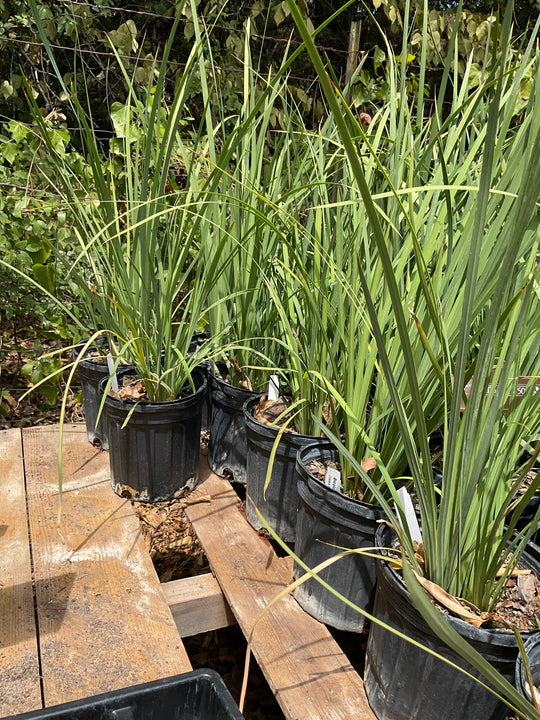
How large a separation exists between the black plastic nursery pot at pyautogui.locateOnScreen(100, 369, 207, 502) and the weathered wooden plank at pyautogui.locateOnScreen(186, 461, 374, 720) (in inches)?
3.9

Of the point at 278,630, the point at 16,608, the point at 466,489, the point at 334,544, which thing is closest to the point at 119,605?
the point at 16,608

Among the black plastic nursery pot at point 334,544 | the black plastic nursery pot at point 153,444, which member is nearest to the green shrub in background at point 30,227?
the black plastic nursery pot at point 153,444

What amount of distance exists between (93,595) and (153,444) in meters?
0.37

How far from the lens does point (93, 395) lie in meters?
1.61

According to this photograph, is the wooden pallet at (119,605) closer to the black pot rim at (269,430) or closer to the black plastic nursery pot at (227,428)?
the black plastic nursery pot at (227,428)

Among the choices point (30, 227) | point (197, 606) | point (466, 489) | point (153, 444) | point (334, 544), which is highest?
point (466, 489)

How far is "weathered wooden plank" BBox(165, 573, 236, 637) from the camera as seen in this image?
42.6 inches

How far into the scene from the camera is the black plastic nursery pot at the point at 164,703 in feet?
1.91

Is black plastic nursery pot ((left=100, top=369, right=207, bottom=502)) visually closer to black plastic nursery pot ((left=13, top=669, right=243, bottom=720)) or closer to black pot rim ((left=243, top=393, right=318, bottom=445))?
black pot rim ((left=243, top=393, right=318, bottom=445))

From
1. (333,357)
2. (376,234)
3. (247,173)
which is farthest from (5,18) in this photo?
(376,234)

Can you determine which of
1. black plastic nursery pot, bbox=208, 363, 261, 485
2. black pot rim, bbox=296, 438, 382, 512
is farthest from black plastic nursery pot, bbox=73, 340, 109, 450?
black pot rim, bbox=296, 438, 382, 512

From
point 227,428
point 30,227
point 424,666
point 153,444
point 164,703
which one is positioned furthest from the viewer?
point 30,227

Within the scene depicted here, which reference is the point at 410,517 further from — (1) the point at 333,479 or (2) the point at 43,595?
(2) the point at 43,595

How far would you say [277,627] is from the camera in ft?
3.21
